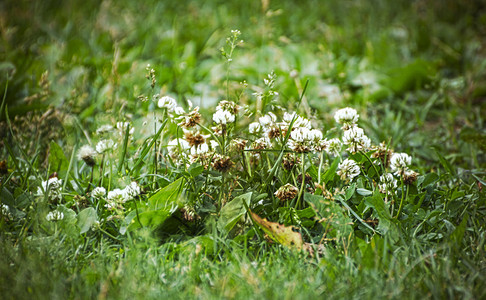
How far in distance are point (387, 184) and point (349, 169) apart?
137mm

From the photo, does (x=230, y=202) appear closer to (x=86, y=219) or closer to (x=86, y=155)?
(x=86, y=219)

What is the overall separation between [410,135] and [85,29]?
9.33 ft

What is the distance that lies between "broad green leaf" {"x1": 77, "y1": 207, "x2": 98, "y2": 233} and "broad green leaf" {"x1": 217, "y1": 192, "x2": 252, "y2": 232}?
409mm

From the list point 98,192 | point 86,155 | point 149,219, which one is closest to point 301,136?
point 149,219

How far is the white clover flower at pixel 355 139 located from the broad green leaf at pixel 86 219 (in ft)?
2.87

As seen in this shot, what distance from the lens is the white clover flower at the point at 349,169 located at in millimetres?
1528

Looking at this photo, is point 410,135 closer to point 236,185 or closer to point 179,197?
point 236,185

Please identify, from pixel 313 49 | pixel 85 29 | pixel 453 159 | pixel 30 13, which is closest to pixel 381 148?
pixel 453 159

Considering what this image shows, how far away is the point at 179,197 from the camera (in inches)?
56.4

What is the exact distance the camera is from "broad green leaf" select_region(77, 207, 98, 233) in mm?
1417

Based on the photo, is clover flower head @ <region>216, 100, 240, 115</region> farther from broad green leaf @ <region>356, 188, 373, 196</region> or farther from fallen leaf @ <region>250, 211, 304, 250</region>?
broad green leaf @ <region>356, 188, 373, 196</region>

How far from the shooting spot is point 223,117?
1394mm

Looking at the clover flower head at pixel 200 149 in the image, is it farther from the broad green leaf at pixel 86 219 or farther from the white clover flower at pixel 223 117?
the broad green leaf at pixel 86 219

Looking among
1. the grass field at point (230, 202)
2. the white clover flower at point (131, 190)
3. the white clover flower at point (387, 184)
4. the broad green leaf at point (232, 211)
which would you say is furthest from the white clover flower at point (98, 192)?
the white clover flower at point (387, 184)
